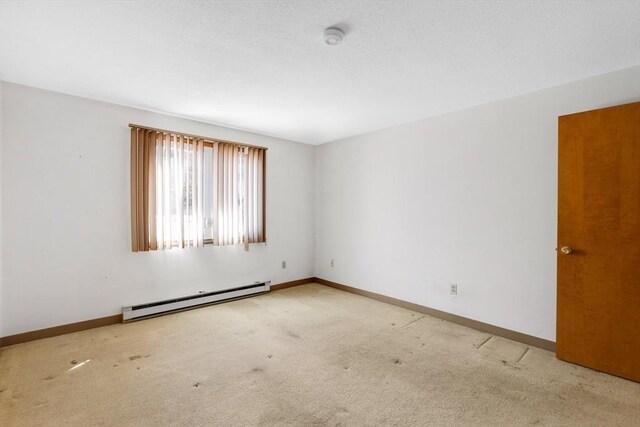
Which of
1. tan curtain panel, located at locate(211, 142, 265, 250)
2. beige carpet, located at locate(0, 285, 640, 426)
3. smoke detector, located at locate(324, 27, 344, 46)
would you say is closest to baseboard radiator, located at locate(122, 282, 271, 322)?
beige carpet, located at locate(0, 285, 640, 426)

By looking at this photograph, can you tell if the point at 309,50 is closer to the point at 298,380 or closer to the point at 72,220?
the point at 298,380

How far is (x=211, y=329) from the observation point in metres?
3.26

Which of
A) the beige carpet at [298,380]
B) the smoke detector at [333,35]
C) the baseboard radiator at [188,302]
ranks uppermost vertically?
the smoke detector at [333,35]

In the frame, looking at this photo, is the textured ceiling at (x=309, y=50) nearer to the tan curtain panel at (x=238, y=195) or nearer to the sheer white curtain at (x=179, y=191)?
the sheer white curtain at (x=179, y=191)

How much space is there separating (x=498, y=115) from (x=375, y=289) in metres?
2.78

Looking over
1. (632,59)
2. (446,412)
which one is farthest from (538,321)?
(632,59)

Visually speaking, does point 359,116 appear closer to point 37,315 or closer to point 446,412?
point 446,412

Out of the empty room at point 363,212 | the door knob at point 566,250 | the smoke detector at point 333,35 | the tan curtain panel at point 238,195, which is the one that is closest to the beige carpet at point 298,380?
the empty room at point 363,212

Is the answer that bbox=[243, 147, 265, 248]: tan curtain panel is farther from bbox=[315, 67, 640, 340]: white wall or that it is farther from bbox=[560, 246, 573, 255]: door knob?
bbox=[560, 246, 573, 255]: door knob

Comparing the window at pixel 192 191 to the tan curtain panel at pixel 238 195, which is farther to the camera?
the tan curtain panel at pixel 238 195

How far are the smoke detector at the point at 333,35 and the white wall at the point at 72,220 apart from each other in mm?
2630

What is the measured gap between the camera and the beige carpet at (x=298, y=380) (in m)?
1.88

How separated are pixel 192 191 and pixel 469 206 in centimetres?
348

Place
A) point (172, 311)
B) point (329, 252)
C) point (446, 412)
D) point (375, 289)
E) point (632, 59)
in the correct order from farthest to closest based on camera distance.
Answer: point (329, 252), point (375, 289), point (172, 311), point (632, 59), point (446, 412)
